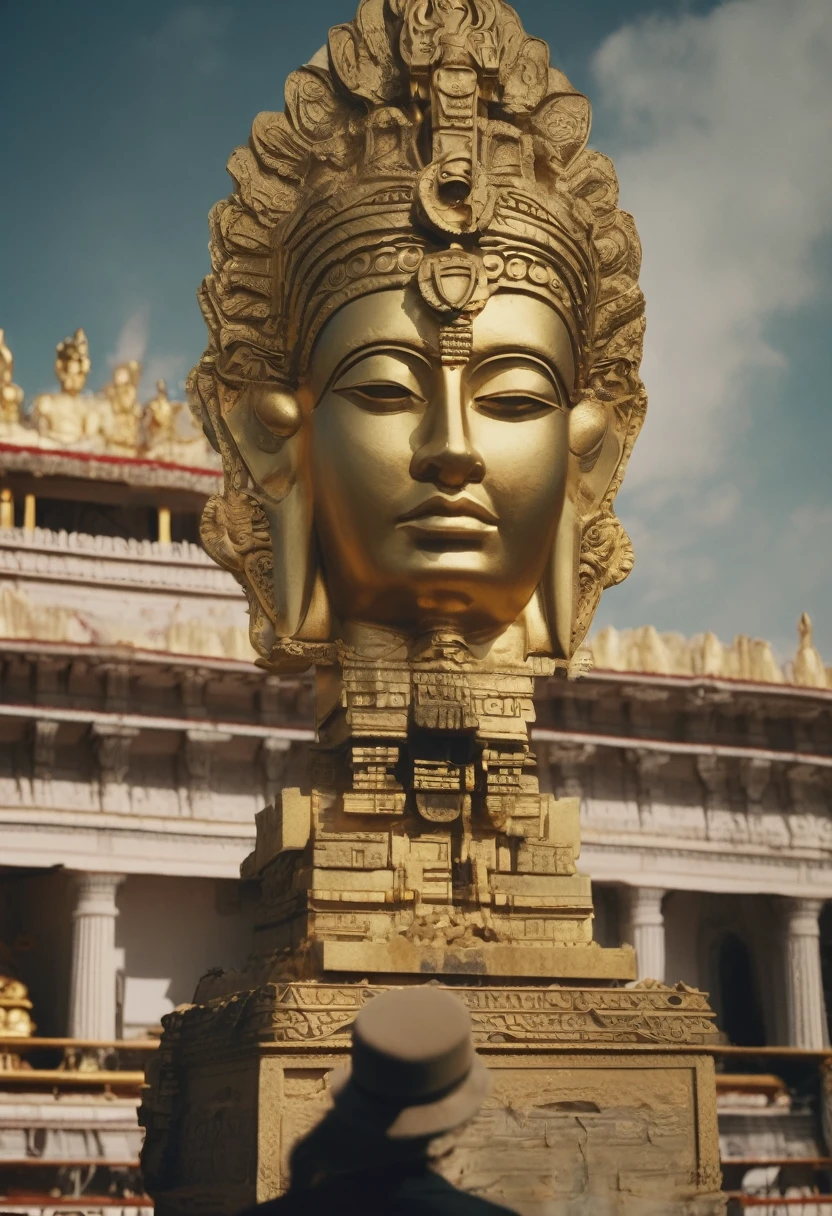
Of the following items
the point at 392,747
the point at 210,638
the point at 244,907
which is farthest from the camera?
the point at 244,907

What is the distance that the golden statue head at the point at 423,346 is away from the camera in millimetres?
9398

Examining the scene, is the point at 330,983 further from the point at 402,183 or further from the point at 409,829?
the point at 402,183

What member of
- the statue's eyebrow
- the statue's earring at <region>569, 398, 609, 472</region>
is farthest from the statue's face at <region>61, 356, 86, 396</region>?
the statue's eyebrow

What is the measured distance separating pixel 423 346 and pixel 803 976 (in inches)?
801

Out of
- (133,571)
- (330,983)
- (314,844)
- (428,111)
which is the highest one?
(133,571)

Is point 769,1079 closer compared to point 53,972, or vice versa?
point 769,1079

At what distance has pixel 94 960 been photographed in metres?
24.4

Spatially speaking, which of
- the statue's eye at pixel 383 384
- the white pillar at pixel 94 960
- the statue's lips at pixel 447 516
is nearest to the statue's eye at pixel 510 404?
the statue's eye at pixel 383 384

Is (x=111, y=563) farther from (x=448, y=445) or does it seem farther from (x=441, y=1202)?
(x=441, y=1202)

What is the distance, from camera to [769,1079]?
78.7ft

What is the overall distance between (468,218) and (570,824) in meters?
3.11

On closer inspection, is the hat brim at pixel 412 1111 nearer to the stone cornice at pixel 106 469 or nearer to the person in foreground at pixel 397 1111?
the person in foreground at pixel 397 1111

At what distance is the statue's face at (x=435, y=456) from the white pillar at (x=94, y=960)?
15508mm

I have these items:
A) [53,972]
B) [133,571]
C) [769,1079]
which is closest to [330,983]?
[769,1079]
